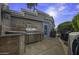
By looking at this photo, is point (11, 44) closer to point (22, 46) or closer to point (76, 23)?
point (22, 46)

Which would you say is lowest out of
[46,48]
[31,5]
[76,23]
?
[46,48]

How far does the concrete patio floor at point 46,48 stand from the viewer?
105 inches

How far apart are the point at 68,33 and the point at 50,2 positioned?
549 mm

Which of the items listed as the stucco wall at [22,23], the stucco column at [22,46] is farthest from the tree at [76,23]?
the stucco column at [22,46]

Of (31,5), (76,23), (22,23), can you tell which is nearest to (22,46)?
(22,23)

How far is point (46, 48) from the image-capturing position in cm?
267

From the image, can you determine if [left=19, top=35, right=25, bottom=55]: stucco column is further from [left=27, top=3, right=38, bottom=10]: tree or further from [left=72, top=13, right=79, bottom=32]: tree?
[left=72, top=13, right=79, bottom=32]: tree

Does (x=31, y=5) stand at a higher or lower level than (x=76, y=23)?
higher

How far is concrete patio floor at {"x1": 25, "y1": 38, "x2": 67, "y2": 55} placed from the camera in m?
2.66

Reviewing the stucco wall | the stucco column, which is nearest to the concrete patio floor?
the stucco column

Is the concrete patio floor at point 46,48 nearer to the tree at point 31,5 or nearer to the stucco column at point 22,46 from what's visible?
the stucco column at point 22,46

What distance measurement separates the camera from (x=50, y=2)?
2.65m
